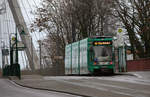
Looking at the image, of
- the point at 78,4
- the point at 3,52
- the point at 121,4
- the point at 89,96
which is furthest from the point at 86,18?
the point at 89,96

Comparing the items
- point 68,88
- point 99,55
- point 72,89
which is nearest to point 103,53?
point 99,55

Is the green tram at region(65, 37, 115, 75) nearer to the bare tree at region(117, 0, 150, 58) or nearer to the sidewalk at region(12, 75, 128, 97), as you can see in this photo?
the bare tree at region(117, 0, 150, 58)

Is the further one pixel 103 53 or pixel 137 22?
pixel 137 22

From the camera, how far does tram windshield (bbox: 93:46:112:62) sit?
3331 centimetres

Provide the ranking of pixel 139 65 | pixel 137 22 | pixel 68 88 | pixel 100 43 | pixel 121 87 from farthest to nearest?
pixel 137 22
pixel 139 65
pixel 100 43
pixel 68 88
pixel 121 87

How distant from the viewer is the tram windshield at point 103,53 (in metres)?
33.3

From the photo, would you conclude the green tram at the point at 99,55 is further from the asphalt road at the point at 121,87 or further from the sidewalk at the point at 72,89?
the sidewalk at the point at 72,89

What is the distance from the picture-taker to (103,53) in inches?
1313

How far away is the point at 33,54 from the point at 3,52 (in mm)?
5236

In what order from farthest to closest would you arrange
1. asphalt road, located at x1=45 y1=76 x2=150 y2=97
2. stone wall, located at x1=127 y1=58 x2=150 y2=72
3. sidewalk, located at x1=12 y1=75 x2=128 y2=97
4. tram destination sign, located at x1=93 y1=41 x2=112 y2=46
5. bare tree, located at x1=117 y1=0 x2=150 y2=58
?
bare tree, located at x1=117 y1=0 x2=150 y2=58 → stone wall, located at x1=127 y1=58 x2=150 y2=72 → tram destination sign, located at x1=93 y1=41 x2=112 y2=46 → sidewalk, located at x1=12 y1=75 x2=128 y2=97 → asphalt road, located at x1=45 y1=76 x2=150 y2=97

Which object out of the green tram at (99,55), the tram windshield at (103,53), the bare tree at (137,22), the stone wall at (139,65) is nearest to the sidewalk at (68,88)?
the green tram at (99,55)

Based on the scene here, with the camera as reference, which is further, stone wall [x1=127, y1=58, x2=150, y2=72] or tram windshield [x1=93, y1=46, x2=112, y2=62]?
stone wall [x1=127, y1=58, x2=150, y2=72]

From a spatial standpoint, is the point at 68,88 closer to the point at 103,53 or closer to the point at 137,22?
the point at 103,53

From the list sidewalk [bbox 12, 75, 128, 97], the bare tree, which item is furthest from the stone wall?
sidewalk [bbox 12, 75, 128, 97]
